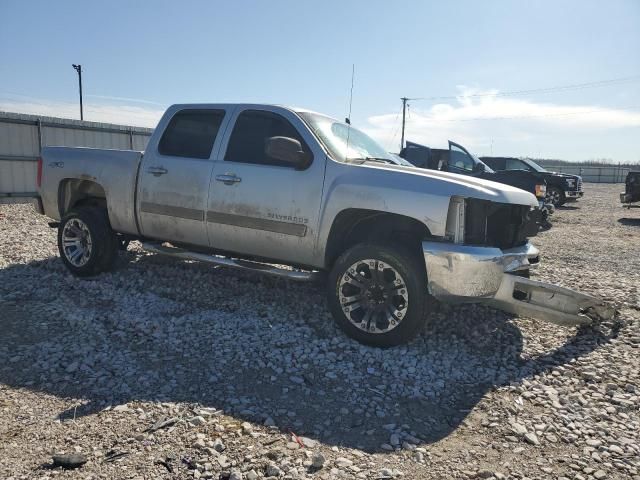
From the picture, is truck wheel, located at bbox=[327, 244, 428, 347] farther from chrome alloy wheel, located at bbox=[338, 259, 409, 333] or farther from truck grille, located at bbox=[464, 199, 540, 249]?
truck grille, located at bbox=[464, 199, 540, 249]

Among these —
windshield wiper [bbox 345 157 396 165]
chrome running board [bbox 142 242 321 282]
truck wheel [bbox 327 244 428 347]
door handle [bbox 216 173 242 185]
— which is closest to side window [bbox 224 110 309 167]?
door handle [bbox 216 173 242 185]

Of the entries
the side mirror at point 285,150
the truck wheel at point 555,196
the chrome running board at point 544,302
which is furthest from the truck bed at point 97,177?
the truck wheel at point 555,196

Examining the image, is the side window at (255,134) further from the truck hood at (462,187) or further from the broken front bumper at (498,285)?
the broken front bumper at (498,285)

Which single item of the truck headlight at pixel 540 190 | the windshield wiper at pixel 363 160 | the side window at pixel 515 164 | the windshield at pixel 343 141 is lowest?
the truck headlight at pixel 540 190

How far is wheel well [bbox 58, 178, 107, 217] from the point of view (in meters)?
6.05

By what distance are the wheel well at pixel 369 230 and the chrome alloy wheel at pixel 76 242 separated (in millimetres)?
3176

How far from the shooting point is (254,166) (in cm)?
472

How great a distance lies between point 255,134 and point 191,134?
86 cm

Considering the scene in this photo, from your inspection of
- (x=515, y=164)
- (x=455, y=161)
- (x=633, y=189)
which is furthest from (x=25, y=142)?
(x=633, y=189)

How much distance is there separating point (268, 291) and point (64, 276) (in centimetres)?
258

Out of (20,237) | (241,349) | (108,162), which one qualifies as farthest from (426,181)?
(20,237)

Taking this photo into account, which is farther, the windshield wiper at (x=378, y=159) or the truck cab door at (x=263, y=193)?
the windshield wiper at (x=378, y=159)

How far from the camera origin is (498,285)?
12.9 feet

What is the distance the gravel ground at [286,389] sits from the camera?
2.64 metres
